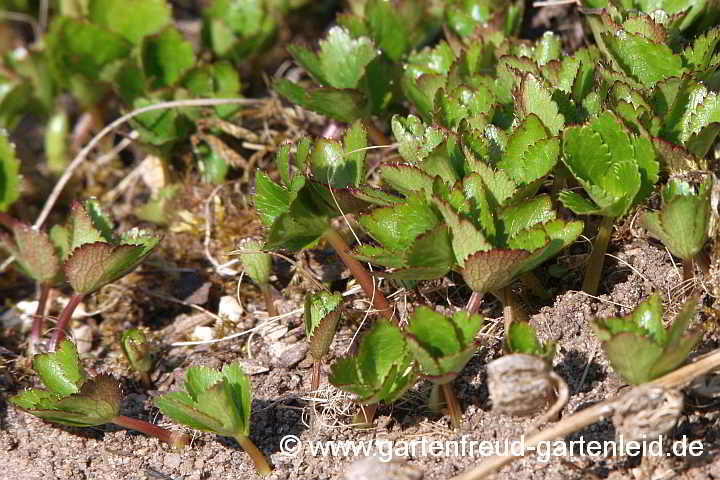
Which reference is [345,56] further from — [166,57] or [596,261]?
[596,261]

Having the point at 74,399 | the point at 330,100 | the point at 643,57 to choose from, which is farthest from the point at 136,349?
the point at 643,57

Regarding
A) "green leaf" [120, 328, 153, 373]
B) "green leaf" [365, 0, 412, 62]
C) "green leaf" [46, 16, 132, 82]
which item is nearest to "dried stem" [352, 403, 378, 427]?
"green leaf" [120, 328, 153, 373]

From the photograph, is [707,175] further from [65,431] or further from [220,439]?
[65,431]

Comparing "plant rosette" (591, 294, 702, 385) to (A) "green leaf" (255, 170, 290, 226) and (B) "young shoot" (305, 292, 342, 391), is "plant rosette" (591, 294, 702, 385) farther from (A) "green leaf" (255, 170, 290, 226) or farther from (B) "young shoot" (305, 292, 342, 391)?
(A) "green leaf" (255, 170, 290, 226)

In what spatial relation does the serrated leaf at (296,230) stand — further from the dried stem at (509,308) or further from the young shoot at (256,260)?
the dried stem at (509,308)

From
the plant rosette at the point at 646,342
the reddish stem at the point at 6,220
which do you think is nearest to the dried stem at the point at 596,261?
the plant rosette at the point at 646,342

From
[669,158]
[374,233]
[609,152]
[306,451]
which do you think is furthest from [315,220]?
[669,158]
